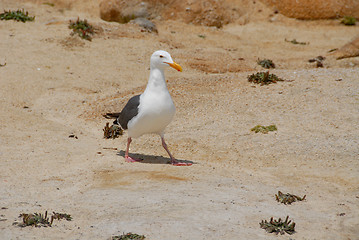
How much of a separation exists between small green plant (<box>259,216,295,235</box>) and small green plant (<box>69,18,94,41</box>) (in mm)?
10736

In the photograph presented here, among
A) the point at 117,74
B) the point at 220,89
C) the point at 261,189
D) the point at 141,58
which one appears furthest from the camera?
the point at 141,58

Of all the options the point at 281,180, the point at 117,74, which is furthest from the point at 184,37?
the point at 281,180

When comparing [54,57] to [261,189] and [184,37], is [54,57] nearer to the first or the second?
[184,37]

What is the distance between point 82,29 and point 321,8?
10.8m

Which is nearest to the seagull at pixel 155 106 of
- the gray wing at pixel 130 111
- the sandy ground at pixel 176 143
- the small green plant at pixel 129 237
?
the gray wing at pixel 130 111

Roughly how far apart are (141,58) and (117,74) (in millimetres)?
1509

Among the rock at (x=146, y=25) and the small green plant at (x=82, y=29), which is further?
the rock at (x=146, y=25)

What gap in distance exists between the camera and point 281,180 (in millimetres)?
7238

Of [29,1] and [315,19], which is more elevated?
[315,19]

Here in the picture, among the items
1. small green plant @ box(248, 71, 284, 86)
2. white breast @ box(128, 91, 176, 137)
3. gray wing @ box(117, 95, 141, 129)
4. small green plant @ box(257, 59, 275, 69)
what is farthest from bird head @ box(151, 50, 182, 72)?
small green plant @ box(257, 59, 275, 69)

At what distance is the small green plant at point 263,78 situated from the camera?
11.4 meters

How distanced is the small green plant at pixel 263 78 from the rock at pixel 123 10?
860cm

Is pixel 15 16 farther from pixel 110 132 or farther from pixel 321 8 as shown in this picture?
pixel 321 8

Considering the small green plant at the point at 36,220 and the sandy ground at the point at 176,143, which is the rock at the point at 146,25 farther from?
the small green plant at the point at 36,220
